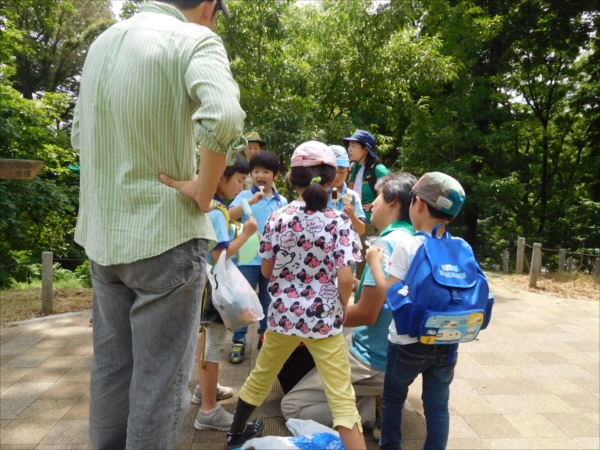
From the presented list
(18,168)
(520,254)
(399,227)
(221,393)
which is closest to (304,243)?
(399,227)

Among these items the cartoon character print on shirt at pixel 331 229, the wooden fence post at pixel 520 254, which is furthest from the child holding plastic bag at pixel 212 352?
the wooden fence post at pixel 520 254

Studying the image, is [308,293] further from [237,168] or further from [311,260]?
→ [237,168]

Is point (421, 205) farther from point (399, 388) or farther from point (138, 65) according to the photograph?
point (138, 65)

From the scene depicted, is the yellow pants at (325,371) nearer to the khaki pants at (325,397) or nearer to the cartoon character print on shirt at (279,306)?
the cartoon character print on shirt at (279,306)

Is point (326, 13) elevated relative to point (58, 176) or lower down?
elevated

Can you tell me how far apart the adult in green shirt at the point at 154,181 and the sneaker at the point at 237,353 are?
7.57ft

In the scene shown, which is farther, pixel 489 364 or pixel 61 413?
pixel 489 364

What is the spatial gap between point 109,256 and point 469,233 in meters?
15.8

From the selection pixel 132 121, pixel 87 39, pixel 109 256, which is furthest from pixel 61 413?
pixel 87 39

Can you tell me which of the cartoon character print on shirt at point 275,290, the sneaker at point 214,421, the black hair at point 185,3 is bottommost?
the sneaker at point 214,421

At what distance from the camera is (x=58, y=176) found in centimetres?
1092

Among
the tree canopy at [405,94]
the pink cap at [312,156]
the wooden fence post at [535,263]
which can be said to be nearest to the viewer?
the pink cap at [312,156]

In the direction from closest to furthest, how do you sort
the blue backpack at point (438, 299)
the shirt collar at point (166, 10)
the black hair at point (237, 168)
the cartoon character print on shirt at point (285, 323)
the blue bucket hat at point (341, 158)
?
the shirt collar at point (166, 10)
the blue backpack at point (438, 299)
the cartoon character print on shirt at point (285, 323)
the black hair at point (237, 168)
the blue bucket hat at point (341, 158)

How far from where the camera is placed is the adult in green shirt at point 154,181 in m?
1.28
